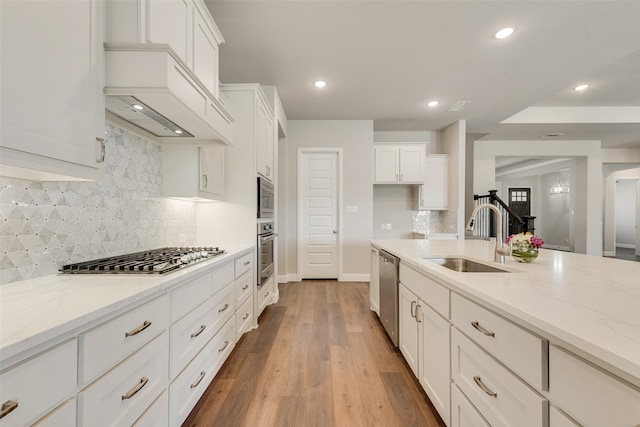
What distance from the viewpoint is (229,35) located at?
2486mm

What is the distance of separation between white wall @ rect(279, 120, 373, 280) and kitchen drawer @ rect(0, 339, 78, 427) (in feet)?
12.6

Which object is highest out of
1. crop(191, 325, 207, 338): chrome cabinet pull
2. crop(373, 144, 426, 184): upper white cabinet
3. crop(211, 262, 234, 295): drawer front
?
crop(373, 144, 426, 184): upper white cabinet

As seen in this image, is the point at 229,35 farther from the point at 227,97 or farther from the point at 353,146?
the point at 353,146

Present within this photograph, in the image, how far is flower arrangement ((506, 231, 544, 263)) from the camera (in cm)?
158

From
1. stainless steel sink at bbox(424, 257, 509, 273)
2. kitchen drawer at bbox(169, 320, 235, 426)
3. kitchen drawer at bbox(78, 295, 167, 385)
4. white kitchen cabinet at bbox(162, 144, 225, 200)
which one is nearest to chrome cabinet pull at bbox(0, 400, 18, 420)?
kitchen drawer at bbox(78, 295, 167, 385)

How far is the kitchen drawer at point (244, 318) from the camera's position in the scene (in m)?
2.25

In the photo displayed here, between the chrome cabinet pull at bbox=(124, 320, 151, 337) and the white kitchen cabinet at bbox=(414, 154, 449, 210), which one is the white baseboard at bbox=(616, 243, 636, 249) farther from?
the chrome cabinet pull at bbox=(124, 320, 151, 337)

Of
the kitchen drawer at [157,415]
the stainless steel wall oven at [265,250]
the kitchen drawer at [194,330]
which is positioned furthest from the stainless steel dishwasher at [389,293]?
the kitchen drawer at [157,415]

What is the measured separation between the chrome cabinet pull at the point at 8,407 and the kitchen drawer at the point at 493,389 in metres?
1.36

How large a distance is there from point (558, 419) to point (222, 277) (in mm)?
1787

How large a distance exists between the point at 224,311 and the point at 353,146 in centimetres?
355

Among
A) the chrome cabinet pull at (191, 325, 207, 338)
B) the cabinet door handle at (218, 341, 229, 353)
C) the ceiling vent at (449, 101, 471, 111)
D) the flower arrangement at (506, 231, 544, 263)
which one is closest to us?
the chrome cabinet pull at (191, 325, 207, 338)

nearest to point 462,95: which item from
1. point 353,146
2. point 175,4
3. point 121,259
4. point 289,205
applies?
point 353,146

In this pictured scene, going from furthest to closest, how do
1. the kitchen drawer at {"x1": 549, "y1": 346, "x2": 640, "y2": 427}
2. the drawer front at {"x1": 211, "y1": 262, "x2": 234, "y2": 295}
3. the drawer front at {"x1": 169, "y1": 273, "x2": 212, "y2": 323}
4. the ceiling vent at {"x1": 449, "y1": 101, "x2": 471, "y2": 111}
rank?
the ceiling vent at {"x1": 449, "y1": 101, "x2": 471, "y2": 111} → the drawer front at {"x1": 211, "y1": 262, "x2": 234, "y2": 295} → the drawer front at {"x1": 169, "y1": 273, "x2": 212, "y2": 323} → the kitchen drawer at {"x1": 549, "y1": 346, "x2": 640, "y2": 427}
